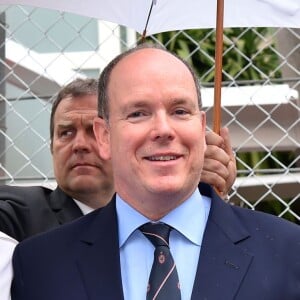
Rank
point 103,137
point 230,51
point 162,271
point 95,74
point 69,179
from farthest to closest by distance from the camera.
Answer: point 230,51
point 95,74
point 69,179
point 103,137
point 162,271

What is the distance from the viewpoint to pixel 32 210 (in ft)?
7.41

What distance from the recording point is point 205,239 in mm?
1663

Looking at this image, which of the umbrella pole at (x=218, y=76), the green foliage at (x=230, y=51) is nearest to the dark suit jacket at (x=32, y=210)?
the umbrella pole at (x=218, y=76)

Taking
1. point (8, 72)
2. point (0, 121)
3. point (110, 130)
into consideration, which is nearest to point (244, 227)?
point (110, 130)

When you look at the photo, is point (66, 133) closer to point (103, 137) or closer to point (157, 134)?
point (103, 137)

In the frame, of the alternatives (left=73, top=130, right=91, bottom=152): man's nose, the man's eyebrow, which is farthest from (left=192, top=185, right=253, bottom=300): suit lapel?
(left=73, top=130, right=91, bottom=152): man's nose

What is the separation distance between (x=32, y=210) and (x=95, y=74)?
245 centimetres

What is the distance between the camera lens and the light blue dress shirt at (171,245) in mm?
1622

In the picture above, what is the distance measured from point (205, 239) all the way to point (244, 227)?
0.09 metres

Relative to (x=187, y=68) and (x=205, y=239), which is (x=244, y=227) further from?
(x=187, y=68)

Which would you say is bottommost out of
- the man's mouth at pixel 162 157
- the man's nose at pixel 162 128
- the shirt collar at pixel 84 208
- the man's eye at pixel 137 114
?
the shirt collar at pixel 84 208

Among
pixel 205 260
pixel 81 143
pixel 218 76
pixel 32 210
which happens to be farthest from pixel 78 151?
pixel 205 260

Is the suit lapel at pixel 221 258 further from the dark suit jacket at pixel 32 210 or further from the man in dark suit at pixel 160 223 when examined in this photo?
the dark suit jacket at pixel 32 210

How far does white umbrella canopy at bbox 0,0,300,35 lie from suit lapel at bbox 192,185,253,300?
0.78 meters
